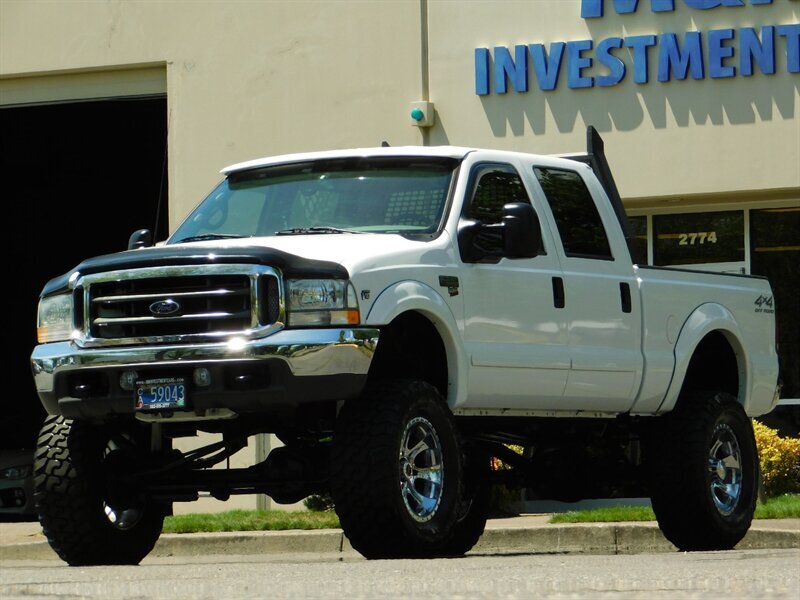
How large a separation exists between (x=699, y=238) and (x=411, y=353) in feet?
33.5

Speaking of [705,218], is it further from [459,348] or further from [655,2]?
[459,348]

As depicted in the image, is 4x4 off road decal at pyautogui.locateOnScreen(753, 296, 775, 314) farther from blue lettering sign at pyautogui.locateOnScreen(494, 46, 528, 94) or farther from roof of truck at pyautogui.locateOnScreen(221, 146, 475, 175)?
blue lettering sign at pyautogui.locateOnScreen(494, 46, 528, 94)

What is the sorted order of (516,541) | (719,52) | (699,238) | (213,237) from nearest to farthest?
(213,237) < (516,541) < (719,52) < (699,238)

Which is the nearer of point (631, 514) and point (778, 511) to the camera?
point (778, 511)

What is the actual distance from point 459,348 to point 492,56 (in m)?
9.84

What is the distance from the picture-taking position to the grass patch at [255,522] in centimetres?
1468

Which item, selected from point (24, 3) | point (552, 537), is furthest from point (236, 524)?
point (24, 3)

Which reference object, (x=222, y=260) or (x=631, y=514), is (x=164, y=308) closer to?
(x=222, y=260)

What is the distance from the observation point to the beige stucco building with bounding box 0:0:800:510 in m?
17.5

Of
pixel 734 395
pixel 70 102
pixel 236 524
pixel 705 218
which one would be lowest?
pixel 236 524

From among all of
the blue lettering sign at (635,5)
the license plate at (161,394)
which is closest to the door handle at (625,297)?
the license plate at (161,394)

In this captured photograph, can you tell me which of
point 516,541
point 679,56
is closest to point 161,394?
point 516,541

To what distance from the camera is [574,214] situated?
10305mm

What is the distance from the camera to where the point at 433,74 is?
18.4 meters
